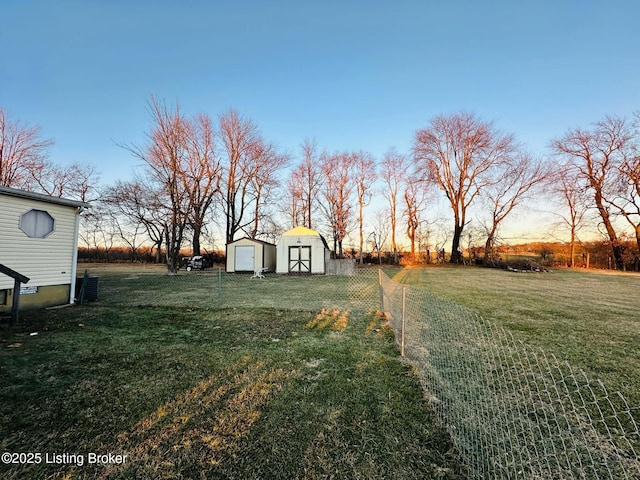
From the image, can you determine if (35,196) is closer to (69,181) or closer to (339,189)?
(69,181)

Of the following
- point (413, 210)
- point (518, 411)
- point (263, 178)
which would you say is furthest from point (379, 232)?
point (518, 411)

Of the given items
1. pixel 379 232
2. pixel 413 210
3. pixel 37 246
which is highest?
pixel 413 210

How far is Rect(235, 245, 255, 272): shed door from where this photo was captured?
1806cm

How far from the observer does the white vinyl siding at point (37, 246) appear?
18.9 ft

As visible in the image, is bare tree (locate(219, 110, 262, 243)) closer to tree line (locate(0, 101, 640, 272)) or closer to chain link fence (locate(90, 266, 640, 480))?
tree line (locate(0, 101, 640, 272))

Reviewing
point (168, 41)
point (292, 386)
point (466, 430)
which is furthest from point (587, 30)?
point (168, 41)

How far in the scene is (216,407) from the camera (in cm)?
235

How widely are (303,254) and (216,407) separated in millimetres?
14828

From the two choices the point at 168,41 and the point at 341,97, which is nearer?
the point at 168,41

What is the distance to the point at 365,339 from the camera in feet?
14.0

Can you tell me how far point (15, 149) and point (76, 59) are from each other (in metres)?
13.8

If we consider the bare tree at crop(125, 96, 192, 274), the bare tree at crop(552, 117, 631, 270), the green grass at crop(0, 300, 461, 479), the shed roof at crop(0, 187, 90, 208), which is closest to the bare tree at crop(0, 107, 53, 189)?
the bare tree at crop(125, 96, 192, 274)

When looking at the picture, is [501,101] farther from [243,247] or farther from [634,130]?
[243,247]

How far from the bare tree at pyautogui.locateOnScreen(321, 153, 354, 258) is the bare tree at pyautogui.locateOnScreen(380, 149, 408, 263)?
3072mm
